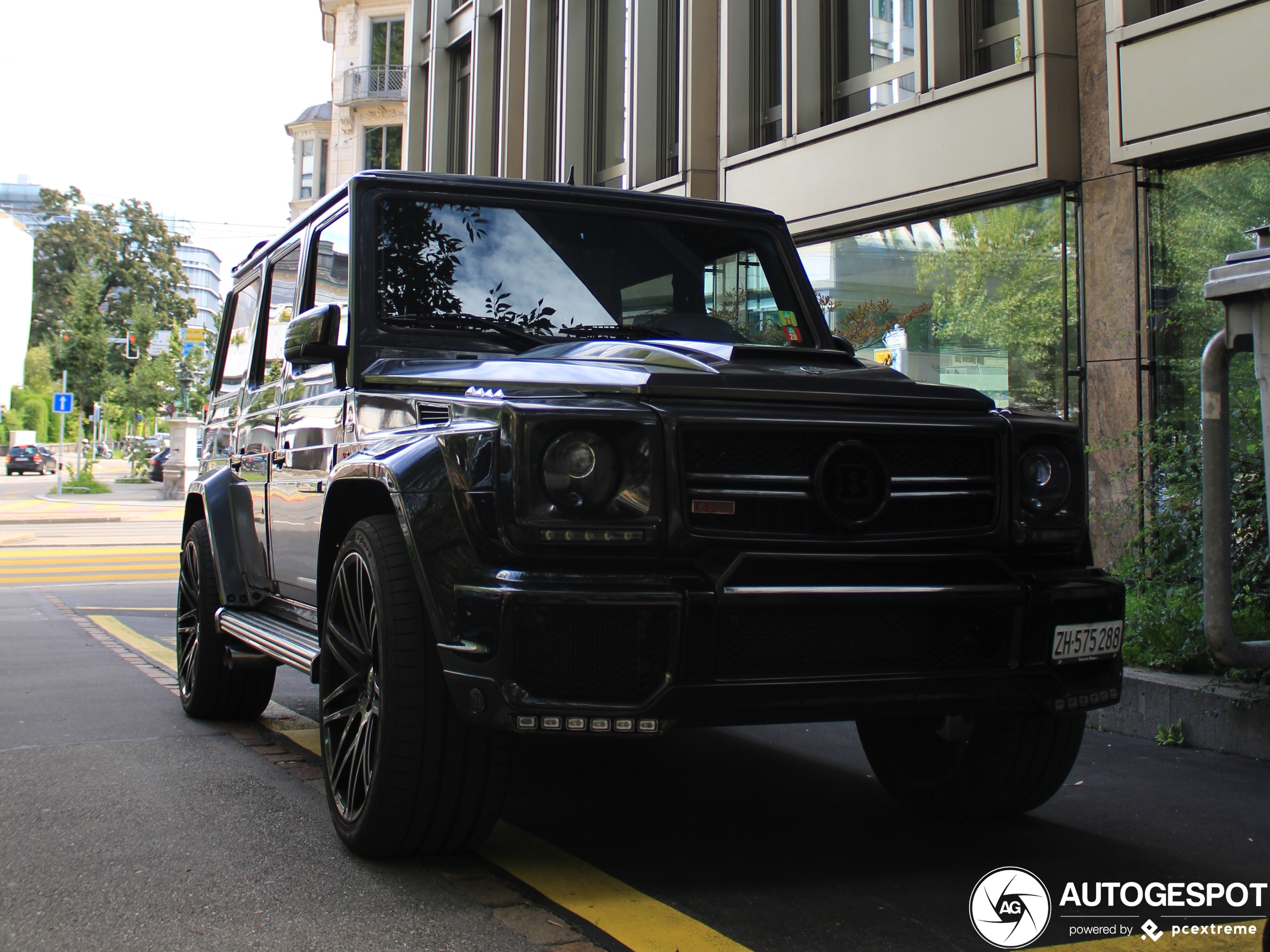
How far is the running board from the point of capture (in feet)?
12.9

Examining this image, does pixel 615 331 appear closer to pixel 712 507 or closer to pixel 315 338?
pixel 315 338

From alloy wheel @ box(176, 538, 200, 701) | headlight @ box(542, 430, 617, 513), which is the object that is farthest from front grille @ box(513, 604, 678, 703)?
alloy wheel @ box(176, 538, 200, 701)

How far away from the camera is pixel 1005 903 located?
121 inches

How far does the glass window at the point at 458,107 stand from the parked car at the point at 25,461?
41994 millimetres

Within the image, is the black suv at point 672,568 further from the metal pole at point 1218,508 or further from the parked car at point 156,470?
the parked car at point 156,470

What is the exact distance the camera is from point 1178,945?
9.52ft

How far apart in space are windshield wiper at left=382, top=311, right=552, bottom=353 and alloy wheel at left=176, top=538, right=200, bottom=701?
2.12 m

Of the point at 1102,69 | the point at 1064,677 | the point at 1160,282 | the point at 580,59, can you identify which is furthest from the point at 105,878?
the point at 580,59

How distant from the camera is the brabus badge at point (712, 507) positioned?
9.55 feet

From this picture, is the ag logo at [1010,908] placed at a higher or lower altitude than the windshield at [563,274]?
lower

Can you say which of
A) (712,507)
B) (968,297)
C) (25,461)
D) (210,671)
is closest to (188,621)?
(210,671)

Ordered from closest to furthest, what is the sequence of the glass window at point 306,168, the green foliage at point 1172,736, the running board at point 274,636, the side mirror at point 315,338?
the running board at point 274,636 < the side mirror at point 315,338 < the green foliage at point 1172,736 < the glass window at point 306,168

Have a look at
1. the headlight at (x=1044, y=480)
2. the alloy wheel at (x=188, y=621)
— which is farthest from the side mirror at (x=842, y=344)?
the alloy wheel at (x=188, y=621)

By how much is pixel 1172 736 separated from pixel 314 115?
49098mm
